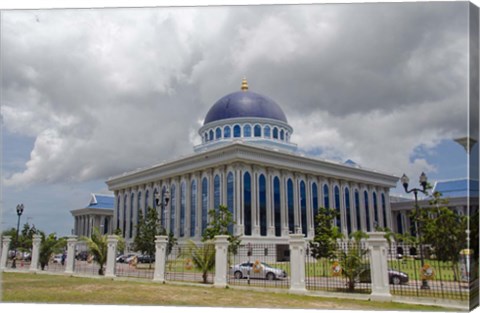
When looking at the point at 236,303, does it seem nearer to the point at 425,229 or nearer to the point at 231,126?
the point at 425,229

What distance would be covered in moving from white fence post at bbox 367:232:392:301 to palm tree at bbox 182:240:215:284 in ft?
21.2

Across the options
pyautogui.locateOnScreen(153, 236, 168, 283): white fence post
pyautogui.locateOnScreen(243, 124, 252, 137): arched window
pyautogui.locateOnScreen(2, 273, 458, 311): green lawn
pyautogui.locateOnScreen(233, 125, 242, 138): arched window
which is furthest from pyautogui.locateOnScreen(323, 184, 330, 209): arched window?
pyautogui.locateOnScreen(2, 273, 458, 311): green lawn

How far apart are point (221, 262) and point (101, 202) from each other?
56.3 meters

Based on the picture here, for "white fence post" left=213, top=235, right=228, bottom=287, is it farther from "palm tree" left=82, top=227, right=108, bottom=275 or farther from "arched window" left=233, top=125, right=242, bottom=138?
"arched window" left=233, top=125, right=242, bottom=138

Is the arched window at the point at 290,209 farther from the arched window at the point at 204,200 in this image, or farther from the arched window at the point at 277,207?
the arched window at the point at 204,200

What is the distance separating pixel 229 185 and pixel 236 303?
26715 millimetres

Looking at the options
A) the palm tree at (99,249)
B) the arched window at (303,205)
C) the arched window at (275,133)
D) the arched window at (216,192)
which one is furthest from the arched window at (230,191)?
the palm tree at (99,249)

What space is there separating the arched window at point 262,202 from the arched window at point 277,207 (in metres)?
1.05

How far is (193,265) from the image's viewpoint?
18.1m

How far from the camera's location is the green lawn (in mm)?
12602

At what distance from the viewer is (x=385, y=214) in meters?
53.4

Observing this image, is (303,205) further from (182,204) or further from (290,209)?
(182,204)

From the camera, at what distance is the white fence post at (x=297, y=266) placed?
14.8 meters

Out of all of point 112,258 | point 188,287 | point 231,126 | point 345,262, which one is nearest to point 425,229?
point 345,262
